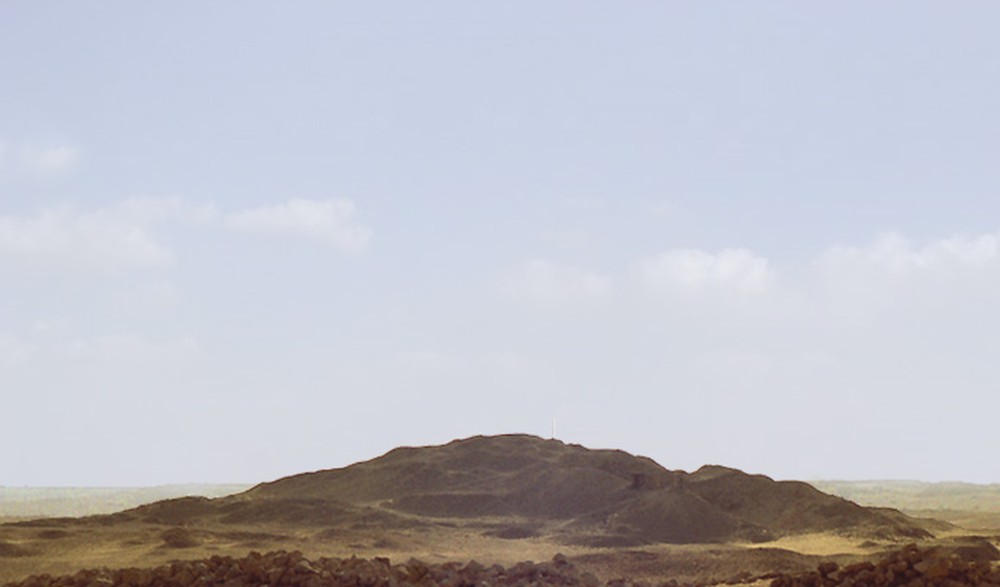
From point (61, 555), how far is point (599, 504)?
33.9 feet

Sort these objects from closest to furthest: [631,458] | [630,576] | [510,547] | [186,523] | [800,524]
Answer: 1. [630,576]
2. [510,547]
3. [186,523]
4. [800,524]
5. [631,458]

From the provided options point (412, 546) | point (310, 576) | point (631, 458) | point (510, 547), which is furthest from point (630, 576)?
point (631, 458)

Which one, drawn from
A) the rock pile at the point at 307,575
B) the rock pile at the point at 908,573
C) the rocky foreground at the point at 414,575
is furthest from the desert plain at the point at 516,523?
the rock pile at the point at 908,573

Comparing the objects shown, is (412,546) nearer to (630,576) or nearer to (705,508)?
(630,576)

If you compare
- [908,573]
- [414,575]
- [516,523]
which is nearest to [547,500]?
[516,523]

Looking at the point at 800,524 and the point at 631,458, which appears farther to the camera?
the point at 631,458

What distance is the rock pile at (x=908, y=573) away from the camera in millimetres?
10234

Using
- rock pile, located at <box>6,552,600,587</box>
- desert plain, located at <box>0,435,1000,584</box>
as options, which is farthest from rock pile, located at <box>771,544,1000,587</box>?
desert plain, located at <box>0,435,1000,584</box>

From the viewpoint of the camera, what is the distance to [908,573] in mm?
10367

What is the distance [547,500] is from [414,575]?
12.9m

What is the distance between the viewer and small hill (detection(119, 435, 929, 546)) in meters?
21.3

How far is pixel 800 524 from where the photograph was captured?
75.3ft

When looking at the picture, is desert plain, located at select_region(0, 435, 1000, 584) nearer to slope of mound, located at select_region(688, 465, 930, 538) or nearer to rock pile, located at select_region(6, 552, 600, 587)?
slope of mound, located at select_region(688, 465, 930, 538)

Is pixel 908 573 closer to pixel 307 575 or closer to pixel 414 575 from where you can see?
pixel 414 575
